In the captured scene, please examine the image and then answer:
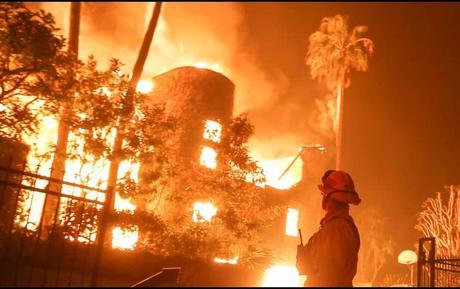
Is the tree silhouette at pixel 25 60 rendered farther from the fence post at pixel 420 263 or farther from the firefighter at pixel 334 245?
the fence post at pixel 420 263

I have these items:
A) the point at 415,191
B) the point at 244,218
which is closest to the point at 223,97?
the point at 244,218

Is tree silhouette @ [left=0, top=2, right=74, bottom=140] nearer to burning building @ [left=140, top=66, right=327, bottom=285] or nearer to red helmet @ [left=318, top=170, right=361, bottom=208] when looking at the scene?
burning building @ [left=140, top=66, right=327, bottom=285]

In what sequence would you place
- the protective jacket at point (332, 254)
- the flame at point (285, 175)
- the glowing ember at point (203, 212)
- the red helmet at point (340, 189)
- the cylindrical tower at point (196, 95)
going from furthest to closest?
the flame at point (285, 175)
the cylindrical tower at point (196, 95)
the glowing ember at point (203, 212)
the red helmet at point (340, 189)
the protective jacket at point (332, 254)

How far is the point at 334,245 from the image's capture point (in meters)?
4.48

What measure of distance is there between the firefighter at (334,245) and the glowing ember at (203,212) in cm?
888

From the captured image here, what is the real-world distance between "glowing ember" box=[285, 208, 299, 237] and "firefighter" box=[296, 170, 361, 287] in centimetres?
2665

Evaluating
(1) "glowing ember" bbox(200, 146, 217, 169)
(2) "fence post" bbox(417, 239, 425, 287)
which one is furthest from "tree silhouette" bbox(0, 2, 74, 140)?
(2) "fence post" bbox(417, 239, 425, 287)

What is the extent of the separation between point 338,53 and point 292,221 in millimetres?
11501

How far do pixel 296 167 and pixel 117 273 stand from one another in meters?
27.5

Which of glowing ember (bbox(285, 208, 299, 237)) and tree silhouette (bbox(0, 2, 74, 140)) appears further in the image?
glowing ember (bbox(285, 208, 299, 237))

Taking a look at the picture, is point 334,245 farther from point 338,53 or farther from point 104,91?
point 338,53

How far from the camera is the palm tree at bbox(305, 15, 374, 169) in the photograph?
31000 millimetres

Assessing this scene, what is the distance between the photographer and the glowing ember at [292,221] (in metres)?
31.2

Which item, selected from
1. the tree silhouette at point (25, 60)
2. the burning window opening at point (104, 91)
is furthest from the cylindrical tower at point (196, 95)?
the tree silhouette at point (25, 60)
